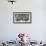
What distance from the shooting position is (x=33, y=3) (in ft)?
16.7

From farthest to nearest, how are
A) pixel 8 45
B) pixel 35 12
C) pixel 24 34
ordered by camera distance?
pixel 35 12 < pixel 8 45 < pixel 24 34

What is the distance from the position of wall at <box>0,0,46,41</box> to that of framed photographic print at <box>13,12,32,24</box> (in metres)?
0.12

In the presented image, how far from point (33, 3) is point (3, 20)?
54.1 inches

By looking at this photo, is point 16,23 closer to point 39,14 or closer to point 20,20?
point 20,20

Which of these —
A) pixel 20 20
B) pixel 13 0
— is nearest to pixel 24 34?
pixel 20 20

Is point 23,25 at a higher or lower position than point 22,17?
lower

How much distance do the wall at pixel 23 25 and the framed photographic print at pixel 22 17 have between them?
0.39 ft

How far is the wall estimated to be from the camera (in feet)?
16.7

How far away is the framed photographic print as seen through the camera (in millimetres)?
5090

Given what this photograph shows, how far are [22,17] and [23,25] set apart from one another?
1.05ft

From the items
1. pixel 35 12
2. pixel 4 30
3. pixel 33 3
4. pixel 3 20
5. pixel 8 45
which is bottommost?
pixel 8 45

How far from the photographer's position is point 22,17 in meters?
5.12

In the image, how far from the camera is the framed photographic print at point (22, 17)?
16.7 ft

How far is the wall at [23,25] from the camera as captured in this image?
5.08 meters
